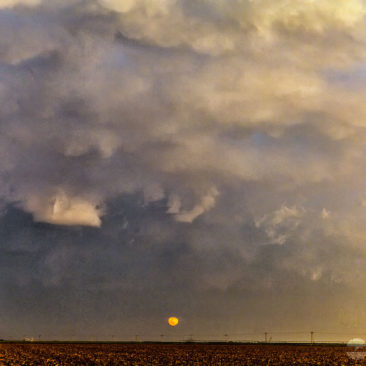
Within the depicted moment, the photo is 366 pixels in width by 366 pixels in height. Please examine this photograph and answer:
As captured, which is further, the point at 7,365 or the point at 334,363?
the point at 334,363

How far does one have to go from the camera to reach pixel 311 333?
5177 inches

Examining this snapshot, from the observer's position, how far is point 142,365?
150 feet

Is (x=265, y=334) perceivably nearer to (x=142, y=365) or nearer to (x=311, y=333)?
(x=311, y=333)

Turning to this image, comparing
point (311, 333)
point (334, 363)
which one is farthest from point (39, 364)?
point (311, 333)

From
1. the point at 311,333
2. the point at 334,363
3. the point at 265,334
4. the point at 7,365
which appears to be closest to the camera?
the point at 7,365

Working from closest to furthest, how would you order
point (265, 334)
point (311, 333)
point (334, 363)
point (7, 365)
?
point (7, 365)
point (334, 363)
point (311, 333)
point (265, 334)

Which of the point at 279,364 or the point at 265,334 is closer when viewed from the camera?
the point at 279,364

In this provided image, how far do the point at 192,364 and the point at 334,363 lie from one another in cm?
1403

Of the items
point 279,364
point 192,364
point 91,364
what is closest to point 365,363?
point 279,364

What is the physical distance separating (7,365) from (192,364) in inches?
672

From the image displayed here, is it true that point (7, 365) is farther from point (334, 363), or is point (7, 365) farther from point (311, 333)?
point (311, 333)

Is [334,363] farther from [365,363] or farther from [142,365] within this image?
[142,365]

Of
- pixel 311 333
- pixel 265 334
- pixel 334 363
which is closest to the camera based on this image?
pixel 334 363

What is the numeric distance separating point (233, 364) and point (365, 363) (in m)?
13.2
